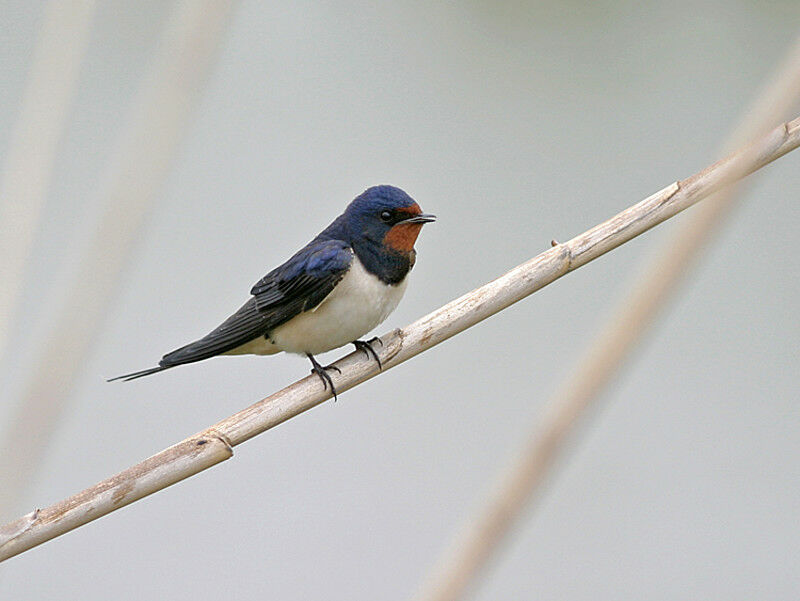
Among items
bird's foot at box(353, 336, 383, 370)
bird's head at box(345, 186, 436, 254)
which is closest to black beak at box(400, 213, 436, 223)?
bird's head at box(345, 186, 436, 254)

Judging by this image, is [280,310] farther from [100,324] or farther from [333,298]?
[100,324]

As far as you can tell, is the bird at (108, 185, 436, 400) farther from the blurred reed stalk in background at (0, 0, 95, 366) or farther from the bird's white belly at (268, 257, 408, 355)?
the blurred reed stalk in background at (0, 0, 95, 366)

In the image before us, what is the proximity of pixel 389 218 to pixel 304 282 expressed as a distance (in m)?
0.12

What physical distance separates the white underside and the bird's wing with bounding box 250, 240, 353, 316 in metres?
0.01

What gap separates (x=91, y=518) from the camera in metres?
0.74

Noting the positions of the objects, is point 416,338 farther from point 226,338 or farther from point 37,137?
point 37,137


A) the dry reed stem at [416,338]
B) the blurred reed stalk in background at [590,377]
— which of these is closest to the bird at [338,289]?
the dry reed stem at [416,338]

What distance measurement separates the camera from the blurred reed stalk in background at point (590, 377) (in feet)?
2.00

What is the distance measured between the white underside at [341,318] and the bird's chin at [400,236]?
0.04 m

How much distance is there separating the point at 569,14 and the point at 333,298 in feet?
3.87

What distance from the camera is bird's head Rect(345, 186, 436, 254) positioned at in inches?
42.4

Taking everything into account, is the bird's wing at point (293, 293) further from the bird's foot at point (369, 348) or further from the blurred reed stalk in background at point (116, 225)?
the blurred reed stalk in background at point (116, 225)

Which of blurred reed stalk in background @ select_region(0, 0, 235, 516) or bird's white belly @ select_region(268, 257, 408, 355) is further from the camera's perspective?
bird's white belly @ select_region(268, 257, 408, 355)

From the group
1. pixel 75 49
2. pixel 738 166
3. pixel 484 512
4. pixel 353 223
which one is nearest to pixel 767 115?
pixel 738 166
